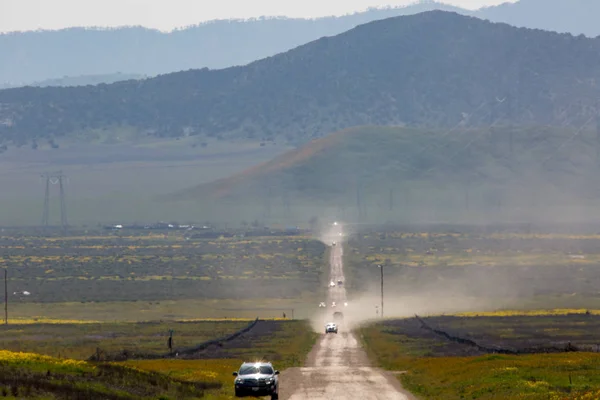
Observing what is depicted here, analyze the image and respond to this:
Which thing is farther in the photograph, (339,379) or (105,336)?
(105,336)

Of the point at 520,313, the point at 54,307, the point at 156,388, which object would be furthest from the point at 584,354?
the point at 54,307

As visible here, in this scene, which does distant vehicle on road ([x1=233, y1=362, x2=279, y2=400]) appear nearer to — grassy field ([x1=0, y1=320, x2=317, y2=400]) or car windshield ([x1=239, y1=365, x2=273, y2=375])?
car windshield ([x1=239, y1=365, x2=273, y2=375])

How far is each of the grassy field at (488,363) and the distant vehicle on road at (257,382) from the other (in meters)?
8.86

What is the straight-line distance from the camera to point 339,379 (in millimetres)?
78688

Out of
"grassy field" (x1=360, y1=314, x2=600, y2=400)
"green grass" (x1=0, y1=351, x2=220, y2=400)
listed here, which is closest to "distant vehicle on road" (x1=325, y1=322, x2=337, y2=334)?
"grassy field" (x1=360, y1=314, x2=600, y2=400)

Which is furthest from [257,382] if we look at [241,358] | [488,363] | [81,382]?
[241,358]

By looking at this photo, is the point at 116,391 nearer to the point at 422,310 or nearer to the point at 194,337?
the point at 194,337

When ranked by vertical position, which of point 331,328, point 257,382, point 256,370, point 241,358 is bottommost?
point 241,358

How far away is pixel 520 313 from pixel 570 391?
353 ft

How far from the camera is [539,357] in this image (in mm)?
89188

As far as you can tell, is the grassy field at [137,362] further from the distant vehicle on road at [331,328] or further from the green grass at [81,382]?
the distant vehicle on road at [331,328]

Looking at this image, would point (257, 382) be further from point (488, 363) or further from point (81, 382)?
point (488, 363)

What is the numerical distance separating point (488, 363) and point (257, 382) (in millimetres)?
23405

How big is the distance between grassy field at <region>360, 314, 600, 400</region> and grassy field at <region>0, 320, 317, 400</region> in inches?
339
